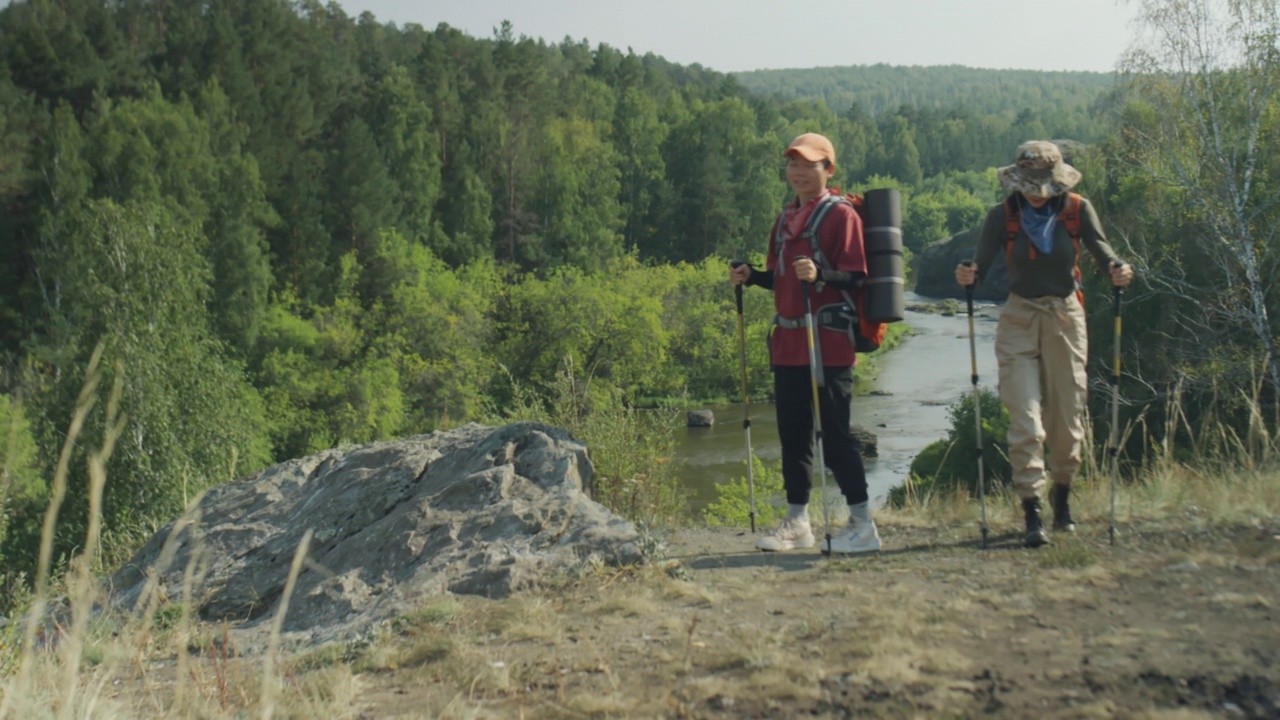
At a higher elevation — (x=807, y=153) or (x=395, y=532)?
(x=807, y=153)

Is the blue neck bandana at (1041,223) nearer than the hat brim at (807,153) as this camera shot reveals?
Yes

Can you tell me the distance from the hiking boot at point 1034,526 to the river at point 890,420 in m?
18.1

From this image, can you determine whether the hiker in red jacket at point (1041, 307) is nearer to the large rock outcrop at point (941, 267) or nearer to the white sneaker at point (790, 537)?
the white sneaker at point (790, 537)

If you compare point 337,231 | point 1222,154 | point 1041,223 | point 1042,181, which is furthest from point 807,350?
point 337,231

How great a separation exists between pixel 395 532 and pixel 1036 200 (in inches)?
141

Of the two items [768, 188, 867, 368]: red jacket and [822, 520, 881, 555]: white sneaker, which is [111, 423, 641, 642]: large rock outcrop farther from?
[768, 188, 867, 368]: red jacket

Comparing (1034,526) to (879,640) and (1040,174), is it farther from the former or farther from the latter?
(879,640)

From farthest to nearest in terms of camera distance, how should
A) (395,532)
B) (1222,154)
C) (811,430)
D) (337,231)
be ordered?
(337,231) → (1222,154) → (811,430) → (395,532)

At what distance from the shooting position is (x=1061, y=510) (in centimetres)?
591

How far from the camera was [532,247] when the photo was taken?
185ft

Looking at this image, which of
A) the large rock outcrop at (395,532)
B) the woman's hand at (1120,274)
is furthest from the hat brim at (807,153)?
the large rock outcrop at (395,532)

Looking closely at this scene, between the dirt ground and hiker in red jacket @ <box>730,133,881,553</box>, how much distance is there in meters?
0.45

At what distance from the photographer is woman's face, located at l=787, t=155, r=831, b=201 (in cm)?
573

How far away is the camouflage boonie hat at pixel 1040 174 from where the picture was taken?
5543mm
